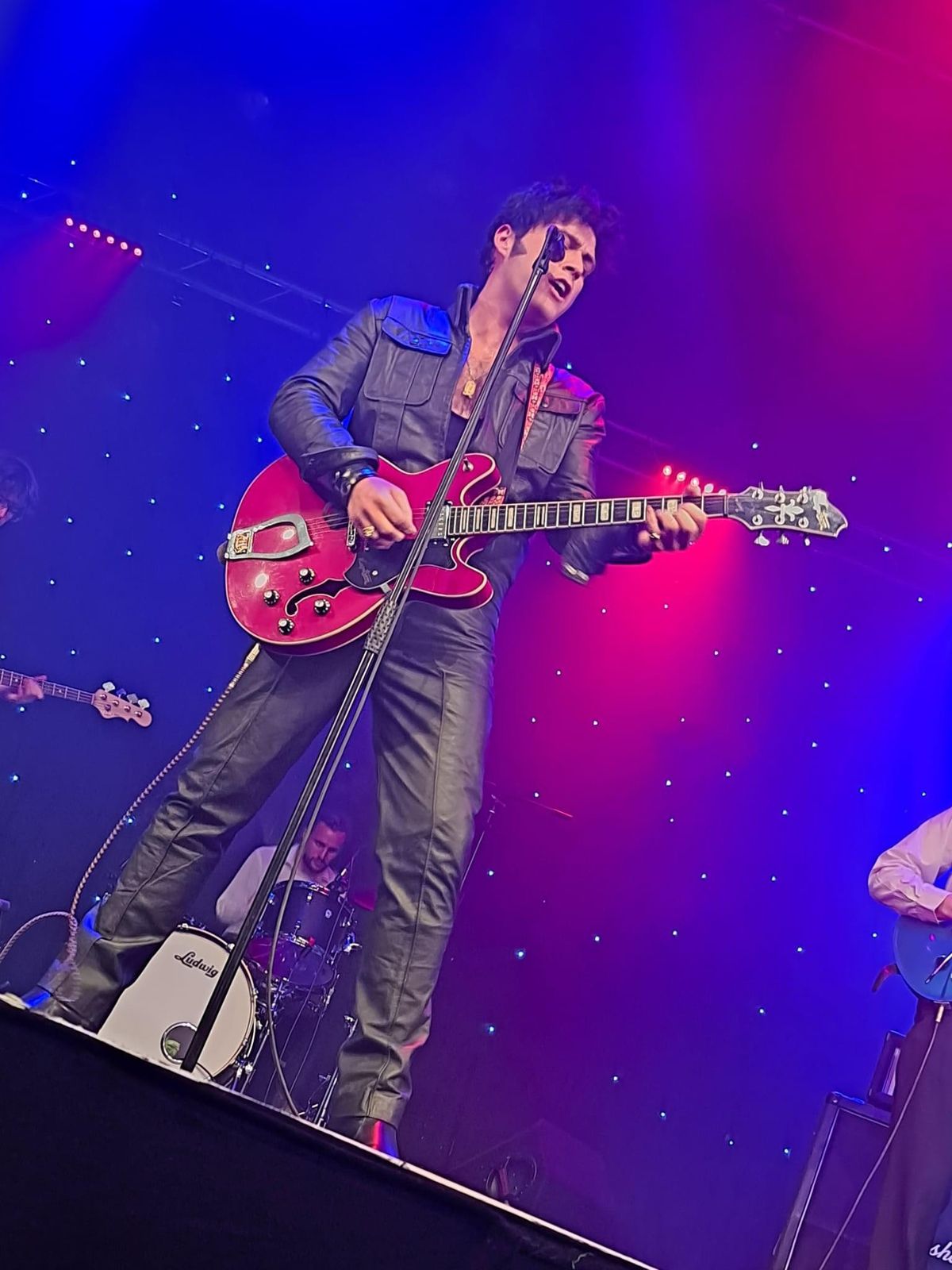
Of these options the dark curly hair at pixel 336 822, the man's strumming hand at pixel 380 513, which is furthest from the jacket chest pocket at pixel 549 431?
the dark curly hair at pixel 336 822

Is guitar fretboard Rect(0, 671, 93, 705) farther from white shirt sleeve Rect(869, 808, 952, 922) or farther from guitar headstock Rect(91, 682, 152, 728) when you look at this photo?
white shirt sleeve Rect(869, 808, 952, 922)

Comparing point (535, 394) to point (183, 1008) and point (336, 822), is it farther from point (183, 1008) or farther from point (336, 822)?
point (183, 1008)

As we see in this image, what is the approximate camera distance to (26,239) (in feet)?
12.9

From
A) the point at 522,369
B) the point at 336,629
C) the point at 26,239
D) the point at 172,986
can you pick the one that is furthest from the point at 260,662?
the point at 26,239

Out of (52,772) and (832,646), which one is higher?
(832,646)

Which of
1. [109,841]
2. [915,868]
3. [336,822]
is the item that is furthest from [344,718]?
[915,868]

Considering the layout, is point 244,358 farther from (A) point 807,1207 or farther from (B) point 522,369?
(A) point 807,1207

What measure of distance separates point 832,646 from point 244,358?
7.68 ft

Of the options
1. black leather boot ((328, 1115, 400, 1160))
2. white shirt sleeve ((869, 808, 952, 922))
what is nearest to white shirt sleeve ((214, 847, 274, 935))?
black leather boot ((328, 1115, 400, 1160))

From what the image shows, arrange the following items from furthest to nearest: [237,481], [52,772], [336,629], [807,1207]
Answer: [237,481], [52,772], [807,1207], [336,629]

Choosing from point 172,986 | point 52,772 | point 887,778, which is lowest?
point 172,986

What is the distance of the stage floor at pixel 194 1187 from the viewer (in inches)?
40.3

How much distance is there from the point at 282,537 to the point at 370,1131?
1.46m

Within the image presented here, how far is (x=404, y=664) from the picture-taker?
294cm
